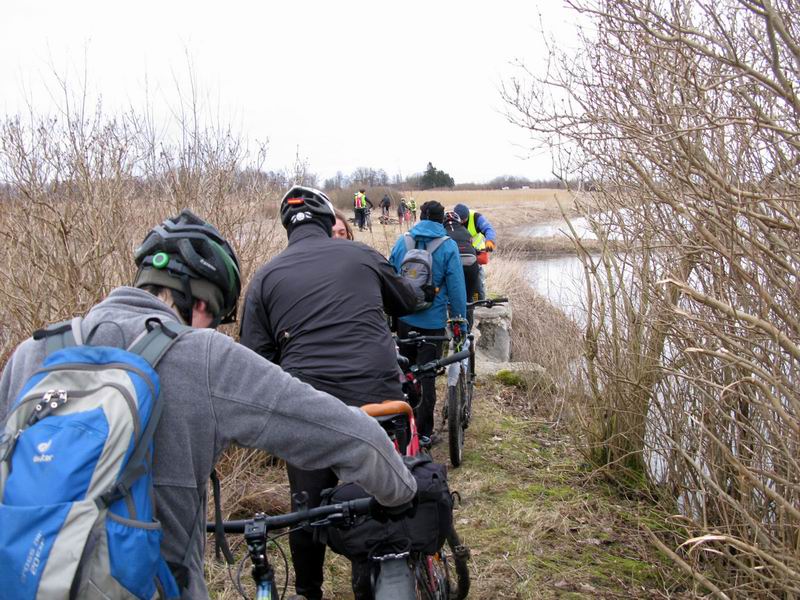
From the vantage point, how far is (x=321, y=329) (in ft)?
10.2

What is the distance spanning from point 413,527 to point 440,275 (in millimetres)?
4134

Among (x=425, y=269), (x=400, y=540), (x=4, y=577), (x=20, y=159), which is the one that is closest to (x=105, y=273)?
(x=20, y=159)

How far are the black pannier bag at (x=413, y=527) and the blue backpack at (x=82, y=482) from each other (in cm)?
81

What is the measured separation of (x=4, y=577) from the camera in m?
1.22

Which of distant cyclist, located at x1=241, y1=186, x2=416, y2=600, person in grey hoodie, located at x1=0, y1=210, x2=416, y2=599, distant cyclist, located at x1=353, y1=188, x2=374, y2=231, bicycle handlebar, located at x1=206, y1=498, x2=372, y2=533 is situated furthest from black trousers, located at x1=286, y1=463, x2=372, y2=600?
distant cyclist, located at x1=353, y1=188, x2=374, y2=231

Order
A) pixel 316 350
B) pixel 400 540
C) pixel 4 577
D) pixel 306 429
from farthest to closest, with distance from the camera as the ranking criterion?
pixel 316 350, pixel 400 540, pixel 306 429, pixel 4 577

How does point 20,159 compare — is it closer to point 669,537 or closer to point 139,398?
point 139,398

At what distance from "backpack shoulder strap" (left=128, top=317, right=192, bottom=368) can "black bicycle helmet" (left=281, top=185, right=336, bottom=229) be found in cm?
192

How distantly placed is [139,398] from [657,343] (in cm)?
439

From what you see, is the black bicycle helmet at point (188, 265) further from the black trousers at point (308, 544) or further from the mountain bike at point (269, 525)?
the black trousers at point (308, 544)

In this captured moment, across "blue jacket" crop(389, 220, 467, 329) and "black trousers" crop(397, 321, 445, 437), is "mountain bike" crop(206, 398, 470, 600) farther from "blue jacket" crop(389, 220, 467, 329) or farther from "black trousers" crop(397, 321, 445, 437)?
"blue jacket" crop(389, 220, 467, 329)

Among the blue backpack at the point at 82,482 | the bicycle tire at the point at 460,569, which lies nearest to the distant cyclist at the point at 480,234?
the bicycle tire at the point at 460,569

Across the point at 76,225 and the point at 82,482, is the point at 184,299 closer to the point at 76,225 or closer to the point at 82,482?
the point at 82,482

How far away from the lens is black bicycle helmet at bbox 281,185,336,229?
3389mm
